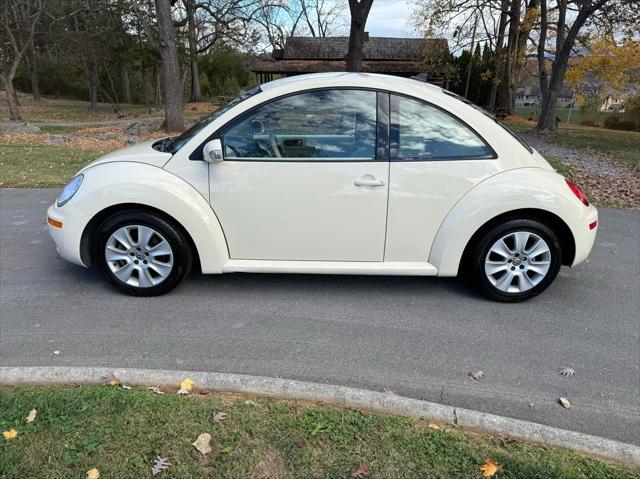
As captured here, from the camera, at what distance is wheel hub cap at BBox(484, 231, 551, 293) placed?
150 inches

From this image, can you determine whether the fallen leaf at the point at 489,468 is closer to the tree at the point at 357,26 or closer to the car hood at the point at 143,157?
the car hood at the point at 143,157

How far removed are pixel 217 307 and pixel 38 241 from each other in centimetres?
269

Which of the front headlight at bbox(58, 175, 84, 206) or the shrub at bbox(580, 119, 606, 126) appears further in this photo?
the shrub at bbox(580, 119, 606, 126)

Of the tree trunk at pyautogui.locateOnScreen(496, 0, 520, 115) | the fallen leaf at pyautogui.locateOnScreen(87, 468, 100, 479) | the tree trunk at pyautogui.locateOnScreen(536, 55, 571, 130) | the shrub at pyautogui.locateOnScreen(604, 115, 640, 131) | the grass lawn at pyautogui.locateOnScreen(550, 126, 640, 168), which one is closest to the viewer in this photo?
the fallen leaf at pyautogui.locateOnScreen(87, 468, 100, 479)

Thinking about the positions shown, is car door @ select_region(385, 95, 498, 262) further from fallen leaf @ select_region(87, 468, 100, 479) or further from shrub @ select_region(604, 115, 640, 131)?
shrub @ select_region(604, 115, 640, 131)

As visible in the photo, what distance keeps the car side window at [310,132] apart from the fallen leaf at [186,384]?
1652mm

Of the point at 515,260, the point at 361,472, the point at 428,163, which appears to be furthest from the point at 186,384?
the point at 515,260

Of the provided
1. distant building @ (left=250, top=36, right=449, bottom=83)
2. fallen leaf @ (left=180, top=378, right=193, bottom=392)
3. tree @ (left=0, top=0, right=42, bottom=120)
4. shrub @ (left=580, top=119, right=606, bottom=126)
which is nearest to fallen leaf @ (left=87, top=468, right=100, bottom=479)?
fallen leaf @ (left=180, top=378, right=193, bottom=392)

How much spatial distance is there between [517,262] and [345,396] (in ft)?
6.47

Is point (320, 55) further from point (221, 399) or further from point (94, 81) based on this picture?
point (221, 399)

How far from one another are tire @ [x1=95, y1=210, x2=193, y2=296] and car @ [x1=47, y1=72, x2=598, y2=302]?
0.01 m

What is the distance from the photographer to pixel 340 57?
32.0m

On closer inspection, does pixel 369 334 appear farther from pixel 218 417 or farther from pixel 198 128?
pixel 198 128

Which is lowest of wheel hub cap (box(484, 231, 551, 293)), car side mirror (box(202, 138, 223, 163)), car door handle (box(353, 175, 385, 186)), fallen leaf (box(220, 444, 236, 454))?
fallen leaf (box(220, 444, 236, 454))
